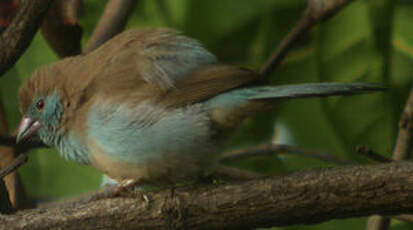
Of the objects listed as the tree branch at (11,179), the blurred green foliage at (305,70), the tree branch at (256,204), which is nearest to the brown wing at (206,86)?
the tree branch at (256,204)

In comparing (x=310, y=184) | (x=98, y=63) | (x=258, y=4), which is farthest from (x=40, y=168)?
(x=310, y=184)

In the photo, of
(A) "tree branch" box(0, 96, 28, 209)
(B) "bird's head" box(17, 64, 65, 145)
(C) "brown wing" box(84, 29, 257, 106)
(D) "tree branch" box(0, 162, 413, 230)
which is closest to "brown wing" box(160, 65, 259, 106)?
(C) "brown wing" box(84, 29, 257, 106)

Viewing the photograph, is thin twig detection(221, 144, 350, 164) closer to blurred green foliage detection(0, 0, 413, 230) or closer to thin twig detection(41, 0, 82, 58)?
blurred green foliage detection(0, 0, 413, 230)

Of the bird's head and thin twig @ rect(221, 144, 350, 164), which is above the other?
the bird's head

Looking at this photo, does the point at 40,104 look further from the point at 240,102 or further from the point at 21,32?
the point at 240,102

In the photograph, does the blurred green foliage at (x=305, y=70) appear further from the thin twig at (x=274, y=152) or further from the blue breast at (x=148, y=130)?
the blue breast at (x=148, y=130)

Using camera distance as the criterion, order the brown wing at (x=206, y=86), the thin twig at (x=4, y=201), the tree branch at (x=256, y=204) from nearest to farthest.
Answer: the tree branch at (x=256, y=204) < the thin twig at (x=4, y=201) < the brown wing at (x=206, y=86)

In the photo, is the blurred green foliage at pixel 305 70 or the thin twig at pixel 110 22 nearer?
the blurred green foliage at pixel 305 70
